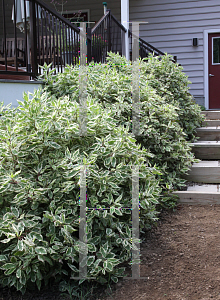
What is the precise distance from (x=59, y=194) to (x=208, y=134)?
11.0 ft

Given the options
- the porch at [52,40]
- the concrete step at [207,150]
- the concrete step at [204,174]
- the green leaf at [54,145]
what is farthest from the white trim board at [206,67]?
the green leaf at [54,145]

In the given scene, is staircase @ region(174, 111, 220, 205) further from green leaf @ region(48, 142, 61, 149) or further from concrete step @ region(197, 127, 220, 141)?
green leaf @ region(48, 142, 61, 149)

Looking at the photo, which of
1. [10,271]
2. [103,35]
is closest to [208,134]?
[103,35]

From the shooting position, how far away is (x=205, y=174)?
3.53 m

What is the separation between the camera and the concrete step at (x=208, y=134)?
4574 millimetres

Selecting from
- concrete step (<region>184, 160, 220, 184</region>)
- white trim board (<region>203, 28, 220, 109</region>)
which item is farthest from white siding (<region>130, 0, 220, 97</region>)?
concrete step (<region>184, 160, 220, 184</region>)

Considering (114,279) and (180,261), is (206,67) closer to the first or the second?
(180,261)

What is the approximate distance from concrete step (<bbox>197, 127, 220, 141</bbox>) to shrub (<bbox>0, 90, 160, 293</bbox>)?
9.08ft

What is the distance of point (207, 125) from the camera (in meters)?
4.96

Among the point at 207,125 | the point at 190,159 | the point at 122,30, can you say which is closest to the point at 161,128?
the point at 190,159

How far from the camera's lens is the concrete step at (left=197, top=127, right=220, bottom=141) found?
457 centimetres

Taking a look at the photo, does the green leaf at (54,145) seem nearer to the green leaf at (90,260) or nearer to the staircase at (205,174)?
the green leaf at (90,260)

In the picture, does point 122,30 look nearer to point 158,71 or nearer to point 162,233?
point 158,71

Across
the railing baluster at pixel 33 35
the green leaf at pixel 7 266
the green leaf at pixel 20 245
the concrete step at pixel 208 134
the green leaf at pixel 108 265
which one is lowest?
the green leaf at pixel 108 265
